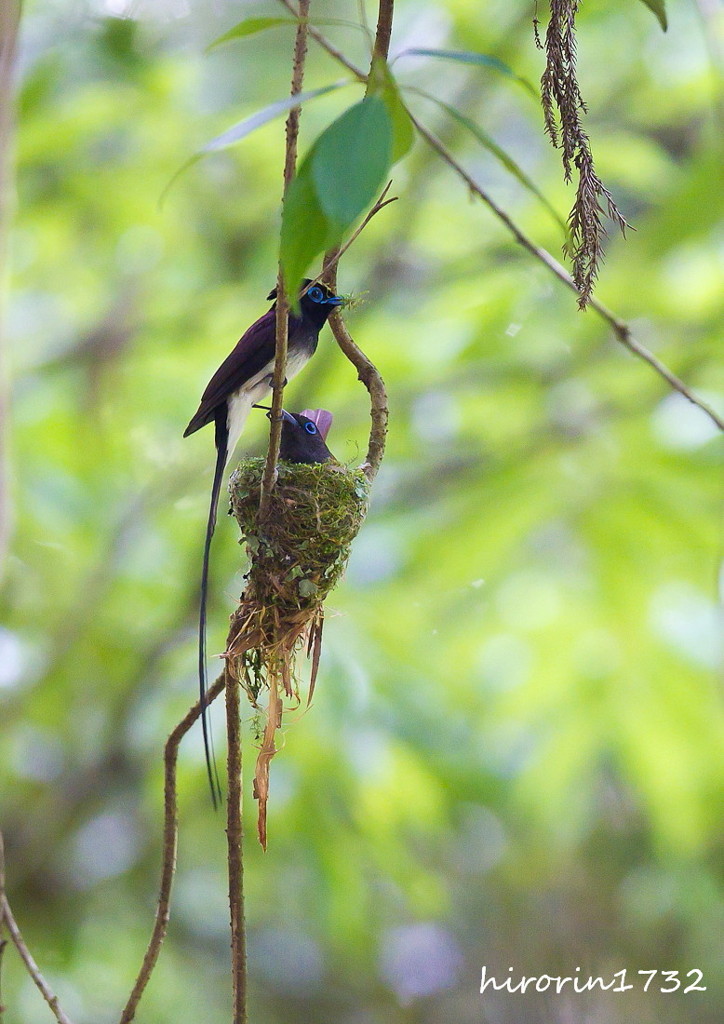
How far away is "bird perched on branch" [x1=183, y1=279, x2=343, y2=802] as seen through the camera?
169 centimetres

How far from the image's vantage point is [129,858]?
5.03 metres

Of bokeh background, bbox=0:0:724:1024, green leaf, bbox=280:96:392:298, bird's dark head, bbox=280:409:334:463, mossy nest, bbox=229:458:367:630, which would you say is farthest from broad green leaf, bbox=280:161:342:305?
bokeh background, bbox=0:0:724:1024

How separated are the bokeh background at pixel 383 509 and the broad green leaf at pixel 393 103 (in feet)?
6.74

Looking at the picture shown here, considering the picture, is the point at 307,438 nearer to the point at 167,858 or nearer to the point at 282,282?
the point at 167,858

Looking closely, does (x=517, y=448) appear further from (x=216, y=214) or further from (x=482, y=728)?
(x=216, y=214)

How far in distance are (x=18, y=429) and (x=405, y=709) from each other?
6.58ft

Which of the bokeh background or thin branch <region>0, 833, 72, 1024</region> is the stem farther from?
the bokeh background

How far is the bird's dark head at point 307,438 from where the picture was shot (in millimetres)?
2260

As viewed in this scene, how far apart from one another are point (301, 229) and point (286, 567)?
1.07 meters

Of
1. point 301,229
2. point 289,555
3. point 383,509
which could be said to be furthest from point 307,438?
point 383,509

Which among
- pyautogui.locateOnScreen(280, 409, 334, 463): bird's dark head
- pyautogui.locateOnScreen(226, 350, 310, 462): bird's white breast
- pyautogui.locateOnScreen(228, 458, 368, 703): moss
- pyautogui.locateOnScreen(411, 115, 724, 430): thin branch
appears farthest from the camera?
pyautogui.locateOnScreen(280, 409, 334, 463): bird's dark head

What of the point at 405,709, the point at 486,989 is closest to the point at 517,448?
the point at 405,709

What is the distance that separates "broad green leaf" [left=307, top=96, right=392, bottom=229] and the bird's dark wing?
859 mm

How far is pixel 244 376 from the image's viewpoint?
5.79ft
